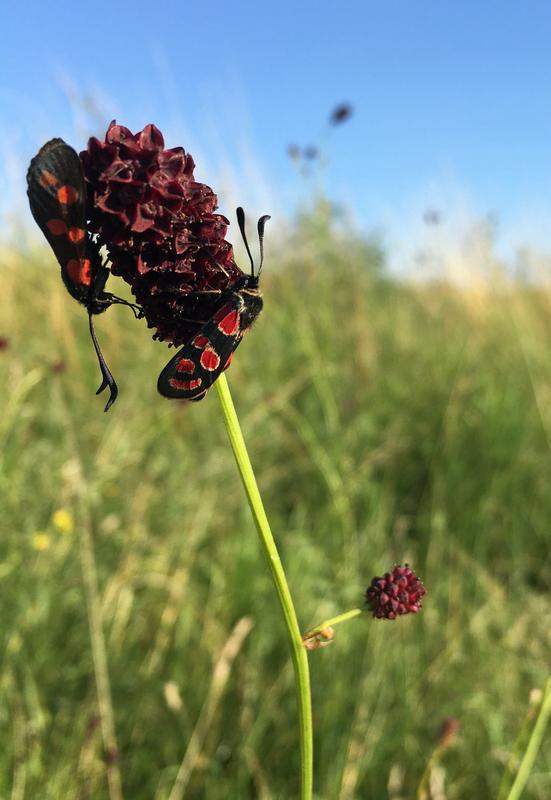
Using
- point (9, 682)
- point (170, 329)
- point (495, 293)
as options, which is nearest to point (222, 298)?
point (170, 329)

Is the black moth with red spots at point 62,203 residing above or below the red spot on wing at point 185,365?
above

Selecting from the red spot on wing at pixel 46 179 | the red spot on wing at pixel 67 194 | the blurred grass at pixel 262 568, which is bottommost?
the blurred grass at pixel 262 568

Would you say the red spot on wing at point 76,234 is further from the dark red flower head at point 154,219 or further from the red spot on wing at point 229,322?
the red spot on wing at point 229,322

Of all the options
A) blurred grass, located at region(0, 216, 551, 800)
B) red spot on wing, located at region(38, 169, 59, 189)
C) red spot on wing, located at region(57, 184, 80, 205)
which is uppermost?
red spot on wing, located at region(38, 169, 59, 189)

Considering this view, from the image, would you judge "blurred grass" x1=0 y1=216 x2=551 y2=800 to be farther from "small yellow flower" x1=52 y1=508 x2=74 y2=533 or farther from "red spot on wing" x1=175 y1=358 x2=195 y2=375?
"red spot on wing" x1=175 y1=358 x2=195 y2=375

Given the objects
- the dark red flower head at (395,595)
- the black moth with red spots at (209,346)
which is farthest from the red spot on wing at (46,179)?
the dark red flower head at (395,595)

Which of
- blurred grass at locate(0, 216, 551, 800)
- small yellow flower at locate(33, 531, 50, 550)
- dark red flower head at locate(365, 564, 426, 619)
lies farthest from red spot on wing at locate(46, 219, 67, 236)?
small yellow flower at locate(33, 531, 50, 550)
